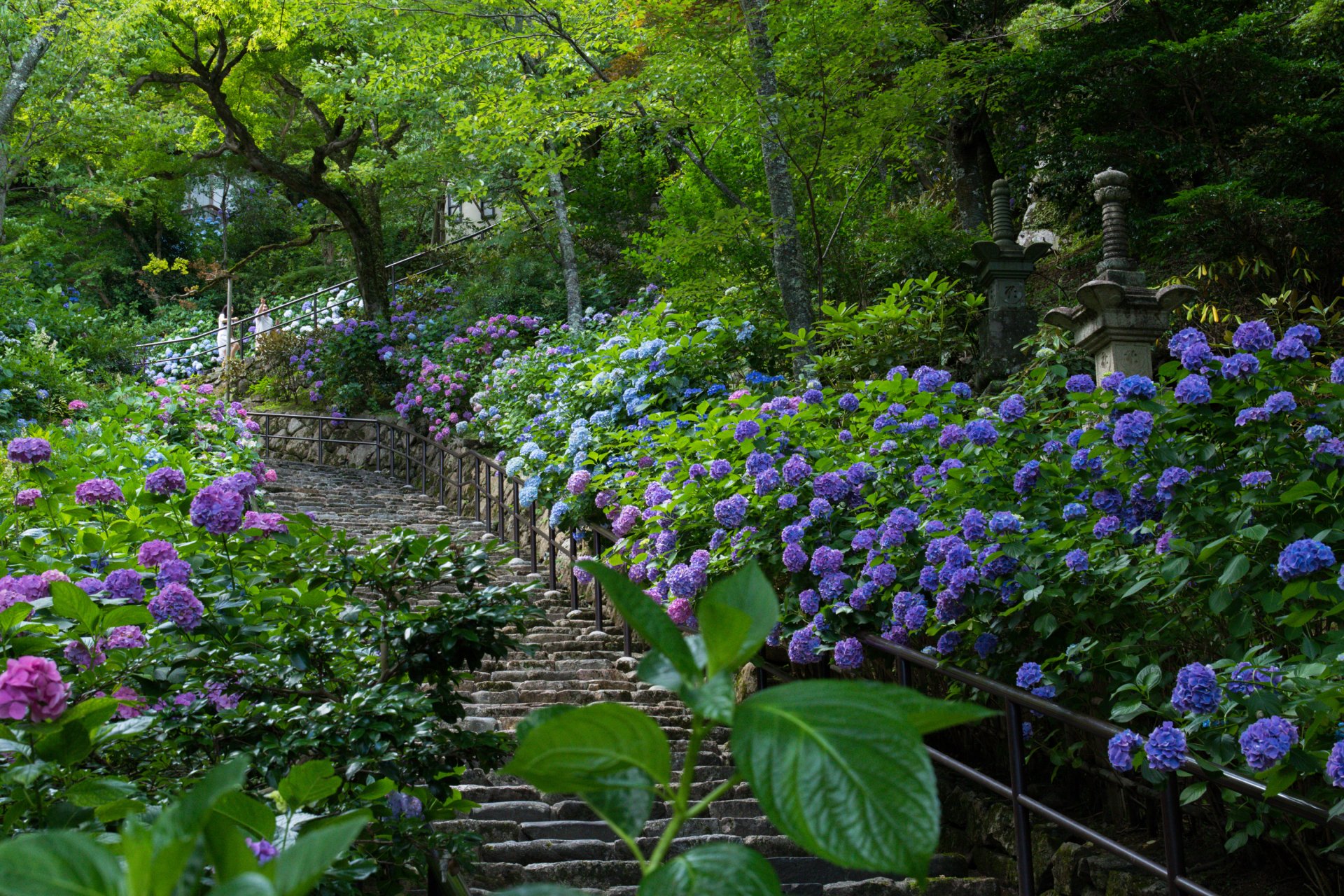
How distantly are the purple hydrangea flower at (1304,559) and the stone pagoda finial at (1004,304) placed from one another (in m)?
5.25

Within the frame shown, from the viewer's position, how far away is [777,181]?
8109 millimetres

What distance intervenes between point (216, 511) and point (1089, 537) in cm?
256

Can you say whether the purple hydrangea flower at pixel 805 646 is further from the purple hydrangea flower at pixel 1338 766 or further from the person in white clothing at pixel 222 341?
the person in white clothing at pixel 222 341

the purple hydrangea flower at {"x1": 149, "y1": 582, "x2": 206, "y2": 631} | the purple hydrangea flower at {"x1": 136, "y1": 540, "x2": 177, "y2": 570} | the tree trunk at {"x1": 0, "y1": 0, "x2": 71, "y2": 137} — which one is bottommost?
the purple hydrangea flower at {"x1": 149, "y1": 582, "x2": 206, "y2": 631}

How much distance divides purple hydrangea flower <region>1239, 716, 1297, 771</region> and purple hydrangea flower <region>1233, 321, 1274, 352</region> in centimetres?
120

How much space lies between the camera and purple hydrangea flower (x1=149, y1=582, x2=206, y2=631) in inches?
97.1

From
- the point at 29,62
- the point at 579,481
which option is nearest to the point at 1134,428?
the point at 579,481

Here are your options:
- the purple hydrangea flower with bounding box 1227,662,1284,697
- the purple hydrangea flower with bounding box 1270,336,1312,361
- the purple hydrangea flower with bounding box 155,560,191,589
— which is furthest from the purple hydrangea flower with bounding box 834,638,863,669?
the purple hydrangea flower with bounding box 155,560,191,589

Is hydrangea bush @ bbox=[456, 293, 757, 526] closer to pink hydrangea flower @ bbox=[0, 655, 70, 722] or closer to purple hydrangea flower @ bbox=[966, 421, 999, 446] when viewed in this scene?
purple hydrangea flower @ bbox=[966, 421, 999, 446]

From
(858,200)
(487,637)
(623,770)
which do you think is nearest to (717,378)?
(858,200)

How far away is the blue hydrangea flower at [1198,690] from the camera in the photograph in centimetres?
257

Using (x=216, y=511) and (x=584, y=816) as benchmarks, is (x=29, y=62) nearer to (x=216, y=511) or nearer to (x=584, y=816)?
(x=584, y=816)

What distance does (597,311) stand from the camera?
13383mm

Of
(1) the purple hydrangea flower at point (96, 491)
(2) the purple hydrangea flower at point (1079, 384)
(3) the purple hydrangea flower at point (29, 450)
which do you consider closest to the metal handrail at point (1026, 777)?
(2) the purple hydrangea flower at point (1079, 384)
